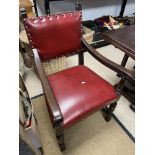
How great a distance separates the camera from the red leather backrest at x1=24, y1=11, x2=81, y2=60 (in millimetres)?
1107

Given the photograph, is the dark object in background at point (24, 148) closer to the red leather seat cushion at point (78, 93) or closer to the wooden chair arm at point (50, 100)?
the wooden chair arm at point (50, 100)

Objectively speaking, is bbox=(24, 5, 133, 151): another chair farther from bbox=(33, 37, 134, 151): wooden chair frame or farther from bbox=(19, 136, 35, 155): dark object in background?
bbox=(19, 136, 35, 155): dark object in background

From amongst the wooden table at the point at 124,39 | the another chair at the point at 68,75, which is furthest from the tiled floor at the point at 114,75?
the another chair at the point at 68,75

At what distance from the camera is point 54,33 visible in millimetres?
1175

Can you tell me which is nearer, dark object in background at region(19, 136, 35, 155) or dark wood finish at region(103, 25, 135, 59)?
dark object in background at region(19, 136, 35, 155)

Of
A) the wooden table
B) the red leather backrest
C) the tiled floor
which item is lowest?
the tiled floor

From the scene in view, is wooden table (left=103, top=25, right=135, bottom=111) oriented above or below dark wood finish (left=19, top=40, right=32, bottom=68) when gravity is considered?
above

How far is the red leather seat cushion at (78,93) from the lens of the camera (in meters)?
1.03

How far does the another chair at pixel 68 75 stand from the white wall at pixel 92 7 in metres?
1.24

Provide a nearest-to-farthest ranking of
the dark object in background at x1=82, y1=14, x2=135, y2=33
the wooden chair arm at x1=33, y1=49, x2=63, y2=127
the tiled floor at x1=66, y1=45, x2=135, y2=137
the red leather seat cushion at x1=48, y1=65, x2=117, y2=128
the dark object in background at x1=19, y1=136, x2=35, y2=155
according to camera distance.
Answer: the dark object in background at x1=19, y1=136, x2=35, y2=155 < the wooden chair arm at x1=33, y1=49, x2=63, y2=127 < the red leather seat cushion at x1=48, y1=65, x2=117, y2=128 < the tiled floor at x1=66, y1=45, x2=135, y2=137 < the dark object in background at x1=82, y1=14, x2=135, y2=33

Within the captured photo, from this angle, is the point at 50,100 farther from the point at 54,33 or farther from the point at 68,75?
the point at 54,33

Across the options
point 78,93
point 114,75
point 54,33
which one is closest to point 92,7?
point 114,75

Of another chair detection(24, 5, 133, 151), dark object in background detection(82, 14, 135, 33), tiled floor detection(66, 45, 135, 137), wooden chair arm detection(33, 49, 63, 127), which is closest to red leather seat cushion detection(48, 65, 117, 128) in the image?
another chair detection(24, 5, 133, 151)

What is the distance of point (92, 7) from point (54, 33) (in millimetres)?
1772
